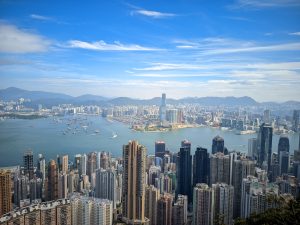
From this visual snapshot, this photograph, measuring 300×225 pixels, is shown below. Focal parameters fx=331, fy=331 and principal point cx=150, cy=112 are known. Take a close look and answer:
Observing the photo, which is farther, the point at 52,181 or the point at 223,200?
the point at 52,181

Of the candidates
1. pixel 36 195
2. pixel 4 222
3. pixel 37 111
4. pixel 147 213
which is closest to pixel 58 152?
pixel 37 111

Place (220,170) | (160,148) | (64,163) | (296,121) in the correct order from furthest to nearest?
(160,148) → (296,121) → (64,163) → (220,170)

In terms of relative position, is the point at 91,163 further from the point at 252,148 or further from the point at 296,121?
the point at 296,121

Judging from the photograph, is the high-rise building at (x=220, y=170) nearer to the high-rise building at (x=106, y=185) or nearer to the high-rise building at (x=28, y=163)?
the high-rise building at (x=106, y=185)

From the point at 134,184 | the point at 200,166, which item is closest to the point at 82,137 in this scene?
the point at 200,166

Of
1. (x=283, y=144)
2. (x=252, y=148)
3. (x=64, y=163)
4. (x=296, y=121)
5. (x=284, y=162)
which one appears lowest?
(x=64, y=163)

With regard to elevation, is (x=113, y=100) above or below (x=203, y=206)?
above

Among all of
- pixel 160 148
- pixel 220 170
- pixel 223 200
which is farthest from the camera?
Result: pixel 160 148
